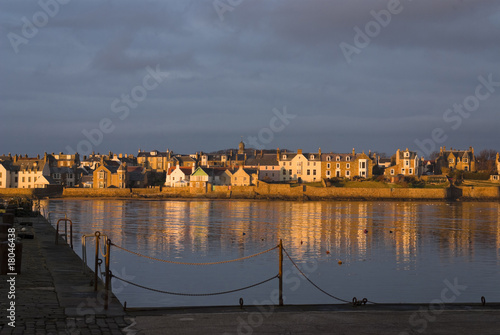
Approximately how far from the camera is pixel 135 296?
16.6 m

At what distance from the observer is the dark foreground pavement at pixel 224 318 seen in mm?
9602

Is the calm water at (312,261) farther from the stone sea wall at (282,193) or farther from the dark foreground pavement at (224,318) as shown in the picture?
the stone sea wall at (282,193)

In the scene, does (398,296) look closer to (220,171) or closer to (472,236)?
(472,236)

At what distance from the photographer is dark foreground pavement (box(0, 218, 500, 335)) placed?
9.60m

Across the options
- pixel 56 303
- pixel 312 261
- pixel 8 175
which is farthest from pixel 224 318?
pixel 8 175

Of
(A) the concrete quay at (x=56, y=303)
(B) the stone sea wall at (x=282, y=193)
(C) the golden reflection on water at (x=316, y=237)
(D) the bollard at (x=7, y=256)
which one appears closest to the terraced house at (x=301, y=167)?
(B) the stone sea wall at (x=282, y=193)

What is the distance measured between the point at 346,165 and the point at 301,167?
846 cm

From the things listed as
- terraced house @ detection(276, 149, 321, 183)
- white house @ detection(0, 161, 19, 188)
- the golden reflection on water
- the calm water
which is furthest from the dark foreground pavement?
white house @ detection(0, 161, 19, 188)

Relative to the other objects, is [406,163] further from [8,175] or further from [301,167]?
[8,175]

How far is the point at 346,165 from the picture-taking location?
104125 millimetres

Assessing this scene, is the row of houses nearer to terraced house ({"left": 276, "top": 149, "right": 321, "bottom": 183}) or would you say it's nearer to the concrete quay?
terraced house ({"left": 276, "top": 149, "right": 321, "bottom": 183})

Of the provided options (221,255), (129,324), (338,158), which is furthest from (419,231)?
(338,158)

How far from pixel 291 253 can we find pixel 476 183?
83.4 m

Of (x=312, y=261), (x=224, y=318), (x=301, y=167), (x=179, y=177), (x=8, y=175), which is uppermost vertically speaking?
(x=301, y=167)
